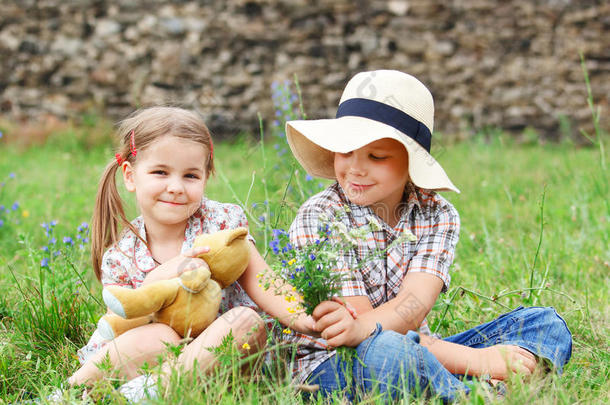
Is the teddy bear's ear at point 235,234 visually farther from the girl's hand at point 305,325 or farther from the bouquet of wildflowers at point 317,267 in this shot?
the girl's hand at point 305,325

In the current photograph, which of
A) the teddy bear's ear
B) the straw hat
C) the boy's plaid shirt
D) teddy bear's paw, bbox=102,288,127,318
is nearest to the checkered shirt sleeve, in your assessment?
the boy's plaid shirt

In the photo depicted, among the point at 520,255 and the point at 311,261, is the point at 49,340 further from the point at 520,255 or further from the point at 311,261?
the point at 520,255

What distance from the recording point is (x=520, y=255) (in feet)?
10.1

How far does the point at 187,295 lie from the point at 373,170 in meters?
0.72

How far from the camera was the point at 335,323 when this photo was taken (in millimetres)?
1721

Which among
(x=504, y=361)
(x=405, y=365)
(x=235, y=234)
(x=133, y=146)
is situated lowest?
(x=504, y=361)

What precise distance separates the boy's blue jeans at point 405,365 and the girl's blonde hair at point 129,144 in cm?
83

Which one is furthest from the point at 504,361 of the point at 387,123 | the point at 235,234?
the point at 235,234

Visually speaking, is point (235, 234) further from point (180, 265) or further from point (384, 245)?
point (384, 245)

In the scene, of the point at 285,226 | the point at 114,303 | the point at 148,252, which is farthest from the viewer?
the point at 285,226

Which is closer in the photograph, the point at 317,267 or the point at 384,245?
the point at 317,267

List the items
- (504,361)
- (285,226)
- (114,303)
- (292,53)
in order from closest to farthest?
(114,303)
(504,361)
(285,226)
(292,53)

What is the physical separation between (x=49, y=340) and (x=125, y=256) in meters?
0.48

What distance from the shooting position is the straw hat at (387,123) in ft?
6.35
